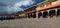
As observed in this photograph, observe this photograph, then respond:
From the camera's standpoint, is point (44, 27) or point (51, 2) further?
point (51, 2)

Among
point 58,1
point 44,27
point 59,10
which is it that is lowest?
point 44,27

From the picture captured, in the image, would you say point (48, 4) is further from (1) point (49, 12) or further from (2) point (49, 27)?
(2) point (49, 27)

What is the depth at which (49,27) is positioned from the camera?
6.16ft

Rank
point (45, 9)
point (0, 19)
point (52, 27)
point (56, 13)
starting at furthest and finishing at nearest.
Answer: point (45, 9), point (56, 13), point (0, 19), point (52, 27)

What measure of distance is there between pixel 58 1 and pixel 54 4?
0.16 meters

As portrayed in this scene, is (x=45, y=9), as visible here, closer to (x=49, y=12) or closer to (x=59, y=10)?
(x=49, y=12)

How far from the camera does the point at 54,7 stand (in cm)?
337

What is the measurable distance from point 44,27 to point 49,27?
7cm

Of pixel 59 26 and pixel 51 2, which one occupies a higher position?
pixel 51 2

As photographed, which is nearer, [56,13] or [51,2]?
[56,13]

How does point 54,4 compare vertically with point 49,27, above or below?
above

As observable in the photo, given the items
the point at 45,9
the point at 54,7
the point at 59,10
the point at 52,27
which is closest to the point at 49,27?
the point at 52,27

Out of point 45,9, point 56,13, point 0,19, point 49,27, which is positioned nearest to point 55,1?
point 56,13

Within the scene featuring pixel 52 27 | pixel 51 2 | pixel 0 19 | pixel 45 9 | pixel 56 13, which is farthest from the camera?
pixel 45 9
